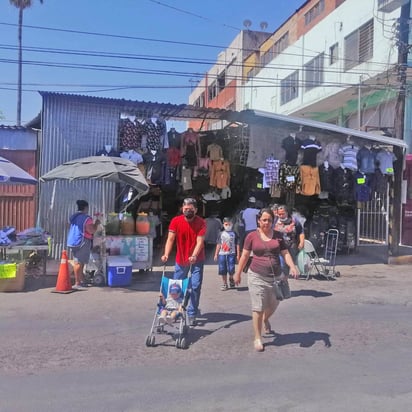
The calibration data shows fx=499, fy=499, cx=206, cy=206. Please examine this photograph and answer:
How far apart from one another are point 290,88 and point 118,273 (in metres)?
24.0

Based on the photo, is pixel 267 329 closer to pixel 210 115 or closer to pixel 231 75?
pixel 210 115

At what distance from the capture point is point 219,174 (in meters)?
13.2

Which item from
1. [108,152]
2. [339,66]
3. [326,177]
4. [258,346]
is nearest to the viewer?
[258,346]

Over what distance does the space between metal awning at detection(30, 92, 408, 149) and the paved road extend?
196 inches

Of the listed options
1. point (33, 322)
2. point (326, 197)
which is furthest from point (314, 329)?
point (326, 197)

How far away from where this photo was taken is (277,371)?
205 inches

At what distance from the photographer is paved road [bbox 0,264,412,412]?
14.6 ft

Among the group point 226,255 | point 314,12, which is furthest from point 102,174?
point 314,12

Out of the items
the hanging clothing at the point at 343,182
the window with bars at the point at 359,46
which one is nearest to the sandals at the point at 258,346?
the hanging clothing at the point at 343,182

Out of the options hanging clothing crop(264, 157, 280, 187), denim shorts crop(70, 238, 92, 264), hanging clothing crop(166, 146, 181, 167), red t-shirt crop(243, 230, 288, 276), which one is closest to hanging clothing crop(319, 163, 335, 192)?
hanging clothing crop(264, 157, 280, 187)

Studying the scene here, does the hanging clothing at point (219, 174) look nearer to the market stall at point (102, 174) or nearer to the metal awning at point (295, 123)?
the metal awning at point (295, 123)

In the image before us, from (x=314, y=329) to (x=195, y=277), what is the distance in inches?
71.7

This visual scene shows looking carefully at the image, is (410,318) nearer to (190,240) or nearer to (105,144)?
(190,240)

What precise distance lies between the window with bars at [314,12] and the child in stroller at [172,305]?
29.9m
